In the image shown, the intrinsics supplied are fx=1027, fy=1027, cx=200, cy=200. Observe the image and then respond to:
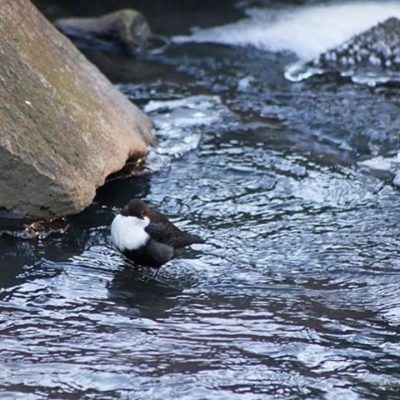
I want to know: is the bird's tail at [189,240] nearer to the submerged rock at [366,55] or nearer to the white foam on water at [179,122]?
the white foam on water at [179,122]

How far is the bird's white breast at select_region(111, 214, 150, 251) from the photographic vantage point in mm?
5602

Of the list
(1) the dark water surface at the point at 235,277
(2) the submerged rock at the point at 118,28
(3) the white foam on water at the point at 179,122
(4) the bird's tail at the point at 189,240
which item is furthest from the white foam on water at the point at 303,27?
(4) the bird's tail at the point at 189,240

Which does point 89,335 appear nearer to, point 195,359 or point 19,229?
point 195,359

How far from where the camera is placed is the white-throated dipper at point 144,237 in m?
5.59

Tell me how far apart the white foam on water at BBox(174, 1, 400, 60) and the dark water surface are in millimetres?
1825

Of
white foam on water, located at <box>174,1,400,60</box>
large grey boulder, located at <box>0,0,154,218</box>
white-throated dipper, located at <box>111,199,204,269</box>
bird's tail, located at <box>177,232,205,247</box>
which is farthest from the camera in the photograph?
white foam on water, located at <box>174,1,400,60</box>

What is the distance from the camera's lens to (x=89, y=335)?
4844 mm

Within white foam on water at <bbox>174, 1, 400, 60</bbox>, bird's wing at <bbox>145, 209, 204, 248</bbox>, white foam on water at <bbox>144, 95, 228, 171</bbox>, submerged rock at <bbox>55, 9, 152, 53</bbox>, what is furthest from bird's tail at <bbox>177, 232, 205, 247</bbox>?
submerged rock at <bbox>55, 9, 152, 53</bbox>

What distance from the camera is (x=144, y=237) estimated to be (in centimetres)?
560

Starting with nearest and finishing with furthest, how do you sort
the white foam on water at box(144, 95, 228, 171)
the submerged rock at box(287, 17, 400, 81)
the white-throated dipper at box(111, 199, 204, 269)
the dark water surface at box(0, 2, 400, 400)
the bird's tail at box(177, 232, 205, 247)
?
the dark water surface at box(0, 2, 400, 400) → the white-throated dipper at box(111, 199, 204, 269) → the bird's tail at box(177, 232, 205, 247) → the white foam on water at box(144, 95, 228, 171) → the submerged rock at box(287, 17, 400, 81)

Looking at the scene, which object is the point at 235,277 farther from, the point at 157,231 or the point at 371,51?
the point at 371,51

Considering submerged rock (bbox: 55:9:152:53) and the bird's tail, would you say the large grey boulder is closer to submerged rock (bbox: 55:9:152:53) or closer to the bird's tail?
the bird's tail

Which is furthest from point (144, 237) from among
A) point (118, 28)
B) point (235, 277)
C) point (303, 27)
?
point (303, 27)

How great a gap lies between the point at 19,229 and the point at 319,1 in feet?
24.2
